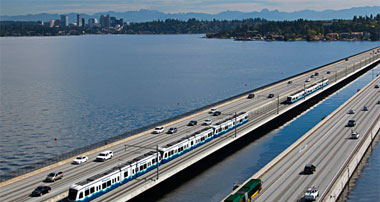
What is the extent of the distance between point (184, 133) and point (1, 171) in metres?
27.7

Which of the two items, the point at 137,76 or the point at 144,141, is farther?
the point at 137,76

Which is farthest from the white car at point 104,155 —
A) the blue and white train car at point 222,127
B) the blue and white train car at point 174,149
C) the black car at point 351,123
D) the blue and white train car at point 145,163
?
the black car at point 351,123

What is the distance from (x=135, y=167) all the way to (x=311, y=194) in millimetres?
19633

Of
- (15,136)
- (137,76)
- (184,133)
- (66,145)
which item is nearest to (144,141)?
(184,133)

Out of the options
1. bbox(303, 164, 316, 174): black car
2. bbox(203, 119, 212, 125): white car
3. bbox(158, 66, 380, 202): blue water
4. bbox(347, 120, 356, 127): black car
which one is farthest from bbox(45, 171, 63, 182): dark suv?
bbox(347, 120, 356, 127): black car

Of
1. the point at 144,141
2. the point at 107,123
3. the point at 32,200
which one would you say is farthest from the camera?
the point at 107,123

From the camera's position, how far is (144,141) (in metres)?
69.6

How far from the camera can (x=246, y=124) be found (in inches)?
3302

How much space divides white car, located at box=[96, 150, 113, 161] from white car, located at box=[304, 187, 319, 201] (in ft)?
84.4

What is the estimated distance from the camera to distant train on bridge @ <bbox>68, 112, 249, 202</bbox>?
149 ft

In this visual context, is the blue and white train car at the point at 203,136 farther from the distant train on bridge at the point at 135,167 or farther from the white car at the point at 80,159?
the white car at the point at 80,159

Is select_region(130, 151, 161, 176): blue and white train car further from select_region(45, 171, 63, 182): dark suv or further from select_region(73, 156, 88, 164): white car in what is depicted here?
select_region(45, 171, 63, 182): dark suv

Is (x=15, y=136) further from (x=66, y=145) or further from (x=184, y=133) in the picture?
(x=184, y=133)

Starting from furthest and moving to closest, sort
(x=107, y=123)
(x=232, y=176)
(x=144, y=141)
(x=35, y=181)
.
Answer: (x=107, y=123)
(x=144, y=141)
(x=232, y=176)
(x=35, y=181)
